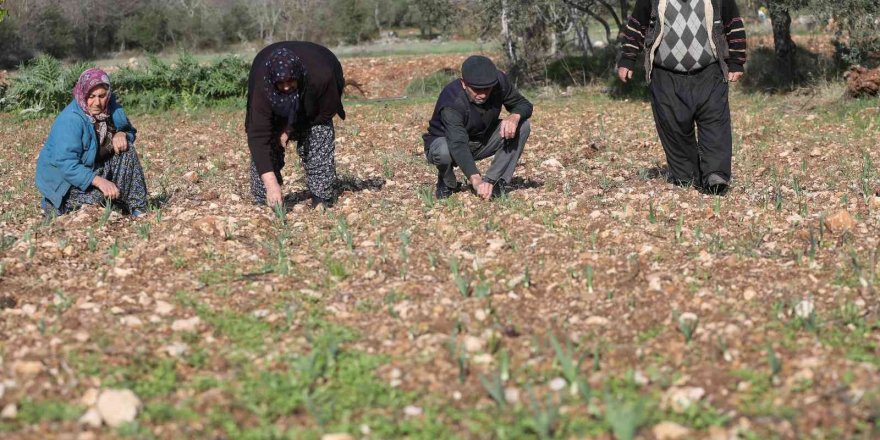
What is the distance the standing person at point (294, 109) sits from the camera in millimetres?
6289

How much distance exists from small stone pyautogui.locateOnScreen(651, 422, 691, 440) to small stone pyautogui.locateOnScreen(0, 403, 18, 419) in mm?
2285

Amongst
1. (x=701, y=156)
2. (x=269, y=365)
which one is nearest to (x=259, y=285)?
(x=269, y=365)

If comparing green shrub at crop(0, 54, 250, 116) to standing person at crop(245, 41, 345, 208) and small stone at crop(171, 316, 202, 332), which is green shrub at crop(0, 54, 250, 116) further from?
small stone at crop(171, 316, 202, 332)

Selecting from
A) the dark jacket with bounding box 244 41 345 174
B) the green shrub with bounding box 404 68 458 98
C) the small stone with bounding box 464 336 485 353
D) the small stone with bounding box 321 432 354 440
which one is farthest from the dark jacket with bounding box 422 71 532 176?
the green shrub with bounding box 404 68 458 98

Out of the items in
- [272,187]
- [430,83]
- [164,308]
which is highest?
[272,187]

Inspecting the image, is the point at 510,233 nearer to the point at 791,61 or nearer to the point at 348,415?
the point at 348,415

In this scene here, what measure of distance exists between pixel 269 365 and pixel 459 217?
2.50 metres

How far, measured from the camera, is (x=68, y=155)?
6664 millimetres

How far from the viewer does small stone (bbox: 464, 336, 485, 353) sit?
14.0ft

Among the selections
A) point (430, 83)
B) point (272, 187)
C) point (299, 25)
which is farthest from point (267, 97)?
point (299, 25)

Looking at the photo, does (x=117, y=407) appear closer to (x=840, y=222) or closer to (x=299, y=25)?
(x=840, y=222)

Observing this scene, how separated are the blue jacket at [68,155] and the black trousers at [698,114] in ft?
12.4

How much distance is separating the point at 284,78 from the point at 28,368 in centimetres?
270

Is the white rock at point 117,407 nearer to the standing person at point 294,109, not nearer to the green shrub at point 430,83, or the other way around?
the standing person at point 294,109
